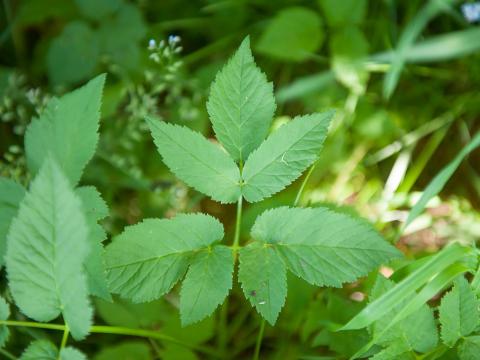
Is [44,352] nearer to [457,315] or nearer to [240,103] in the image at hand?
[240,103]

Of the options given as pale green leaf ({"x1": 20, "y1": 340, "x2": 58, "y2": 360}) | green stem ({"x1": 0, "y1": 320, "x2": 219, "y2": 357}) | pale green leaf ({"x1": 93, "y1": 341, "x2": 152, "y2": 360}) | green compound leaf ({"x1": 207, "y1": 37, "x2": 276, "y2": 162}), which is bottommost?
pale green leaf ({"x1": 93, "y1": 341, "x2": 152, "y2": 360})

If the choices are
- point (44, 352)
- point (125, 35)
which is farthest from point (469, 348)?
point (125, 35)

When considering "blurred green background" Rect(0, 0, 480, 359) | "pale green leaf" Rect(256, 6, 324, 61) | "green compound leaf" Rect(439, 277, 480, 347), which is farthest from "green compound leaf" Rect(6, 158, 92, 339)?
"pale green leaf" Rect(256, 6, 324, 61)

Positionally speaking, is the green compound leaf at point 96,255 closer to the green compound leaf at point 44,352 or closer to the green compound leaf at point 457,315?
the green compound leaf at point 44,352

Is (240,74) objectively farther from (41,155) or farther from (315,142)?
(41,155)

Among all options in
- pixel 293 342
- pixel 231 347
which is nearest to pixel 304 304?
pixel 293 342

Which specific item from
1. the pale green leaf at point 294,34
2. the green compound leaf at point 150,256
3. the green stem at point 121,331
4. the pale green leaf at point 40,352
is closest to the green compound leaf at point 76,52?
the pale green leaf at point 294,34

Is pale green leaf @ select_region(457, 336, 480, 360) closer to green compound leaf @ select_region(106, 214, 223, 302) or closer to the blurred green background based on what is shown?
green compound leaf @ select_region(106, 214, 223, 302)
